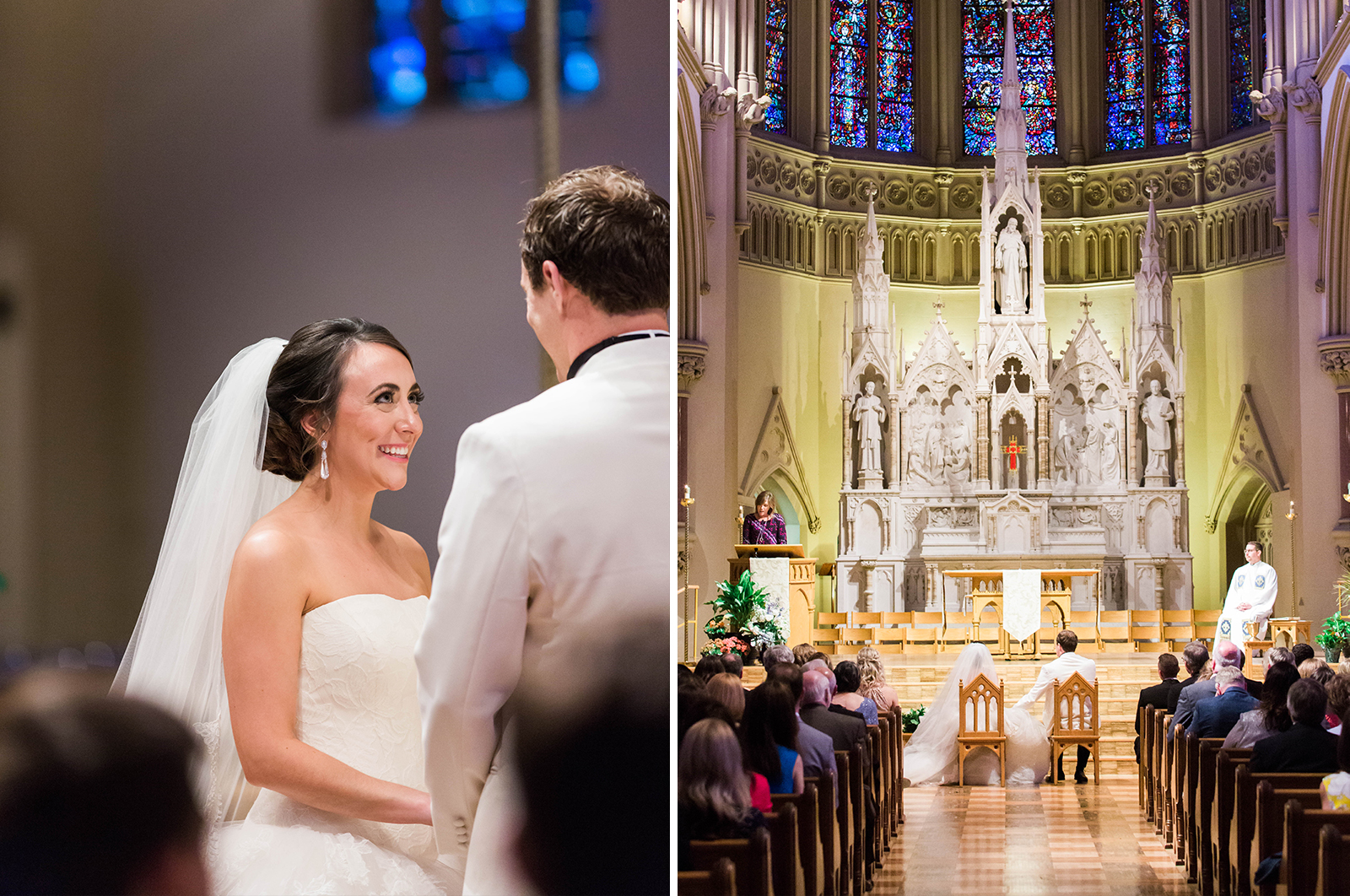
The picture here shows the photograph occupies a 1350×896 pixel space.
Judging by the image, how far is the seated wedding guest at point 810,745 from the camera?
5387mm

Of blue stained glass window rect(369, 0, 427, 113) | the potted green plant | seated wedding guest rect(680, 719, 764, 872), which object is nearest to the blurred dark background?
blue stained glass window rect(369, 0, 427, 113)

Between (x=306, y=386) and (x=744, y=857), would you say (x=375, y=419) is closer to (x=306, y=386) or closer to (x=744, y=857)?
(x=306, y=386)

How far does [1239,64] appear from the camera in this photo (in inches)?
747

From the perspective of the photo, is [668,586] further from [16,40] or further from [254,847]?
[16,40]

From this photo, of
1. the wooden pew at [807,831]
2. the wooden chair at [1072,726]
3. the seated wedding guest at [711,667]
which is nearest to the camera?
the wooden pew at [807,831]

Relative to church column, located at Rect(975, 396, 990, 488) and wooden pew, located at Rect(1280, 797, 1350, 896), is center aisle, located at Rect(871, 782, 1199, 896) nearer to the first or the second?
wooden pew, located at Rect(1280, 797, 1350, 896)

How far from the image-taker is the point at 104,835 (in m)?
3.58

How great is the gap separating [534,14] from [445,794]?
222 cm

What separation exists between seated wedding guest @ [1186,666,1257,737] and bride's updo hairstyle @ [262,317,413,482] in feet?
16.5

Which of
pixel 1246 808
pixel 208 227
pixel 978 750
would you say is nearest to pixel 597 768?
pixel 208 227

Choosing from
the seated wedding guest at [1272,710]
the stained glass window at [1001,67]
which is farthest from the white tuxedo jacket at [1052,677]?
the stained glass window at [1001,67]

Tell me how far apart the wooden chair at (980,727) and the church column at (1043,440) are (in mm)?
7753

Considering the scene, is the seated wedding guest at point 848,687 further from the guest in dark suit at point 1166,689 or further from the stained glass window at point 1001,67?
the stained glass window at point 1001,67

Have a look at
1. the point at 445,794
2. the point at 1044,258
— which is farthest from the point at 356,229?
the point at 1044,258
